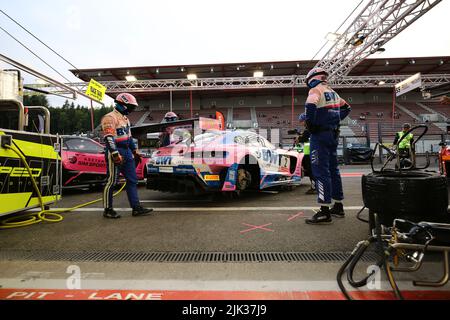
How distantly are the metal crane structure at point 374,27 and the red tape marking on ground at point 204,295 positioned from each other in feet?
36.6

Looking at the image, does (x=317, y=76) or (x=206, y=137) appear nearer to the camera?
(x=317, y=76)

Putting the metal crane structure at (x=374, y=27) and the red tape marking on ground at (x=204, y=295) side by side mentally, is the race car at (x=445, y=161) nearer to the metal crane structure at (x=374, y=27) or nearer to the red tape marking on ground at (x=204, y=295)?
the red tape marking on ground at (x=204, y=295)

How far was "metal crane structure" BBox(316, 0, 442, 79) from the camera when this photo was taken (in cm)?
954

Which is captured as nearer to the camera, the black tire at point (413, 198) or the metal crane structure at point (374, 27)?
the black tire at point (413, 198)

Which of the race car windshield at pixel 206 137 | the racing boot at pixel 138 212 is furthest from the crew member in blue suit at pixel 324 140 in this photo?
the racing boot at pixel 138 212

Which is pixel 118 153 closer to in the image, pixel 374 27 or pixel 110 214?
pixel 110 214

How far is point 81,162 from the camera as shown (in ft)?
18.9

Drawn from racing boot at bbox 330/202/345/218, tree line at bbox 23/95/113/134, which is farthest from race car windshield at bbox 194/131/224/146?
tree line at bbox 23/95/113/134

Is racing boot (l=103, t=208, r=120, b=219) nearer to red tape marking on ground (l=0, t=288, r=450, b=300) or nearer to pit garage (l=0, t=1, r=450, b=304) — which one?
pit garage (l=0, t=1, r=450, b=304)

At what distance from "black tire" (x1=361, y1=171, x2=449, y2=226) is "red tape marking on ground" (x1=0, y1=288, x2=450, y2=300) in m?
0.52

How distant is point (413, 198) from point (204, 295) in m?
1.55

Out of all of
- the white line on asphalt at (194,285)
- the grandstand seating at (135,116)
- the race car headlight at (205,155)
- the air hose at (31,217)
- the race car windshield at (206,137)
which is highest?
the grandstand seating at (135,116)

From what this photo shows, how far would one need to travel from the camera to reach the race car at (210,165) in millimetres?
3857

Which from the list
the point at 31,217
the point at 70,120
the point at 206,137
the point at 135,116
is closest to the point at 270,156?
the point at 206,137
